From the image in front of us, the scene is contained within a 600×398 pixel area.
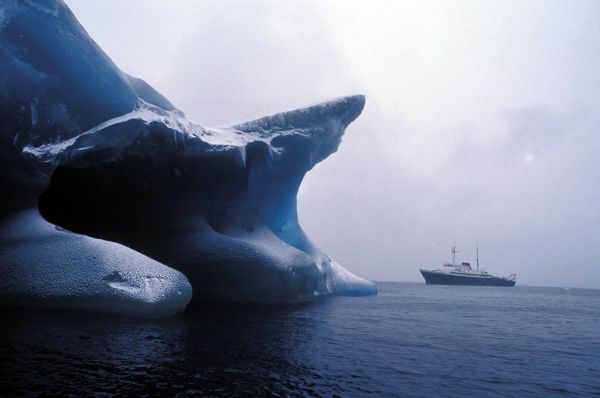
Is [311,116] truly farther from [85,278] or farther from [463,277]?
[463,277]

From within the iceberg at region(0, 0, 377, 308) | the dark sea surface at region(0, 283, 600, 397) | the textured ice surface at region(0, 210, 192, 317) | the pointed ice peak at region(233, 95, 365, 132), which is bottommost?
the dark sea surface at region(0, 283, 600, 397)

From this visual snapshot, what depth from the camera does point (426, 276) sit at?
3260 inches

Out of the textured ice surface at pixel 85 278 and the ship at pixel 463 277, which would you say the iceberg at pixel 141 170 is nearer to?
the textured ice surface at pixel 85 278

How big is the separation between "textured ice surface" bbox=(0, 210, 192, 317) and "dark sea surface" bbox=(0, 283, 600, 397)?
1.26ft

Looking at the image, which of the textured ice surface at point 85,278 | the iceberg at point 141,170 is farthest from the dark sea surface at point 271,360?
the iceberg at point 141,170

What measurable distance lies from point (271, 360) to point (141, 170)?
11.2 metres

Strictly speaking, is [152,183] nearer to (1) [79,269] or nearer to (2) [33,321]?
(1) [79,269]

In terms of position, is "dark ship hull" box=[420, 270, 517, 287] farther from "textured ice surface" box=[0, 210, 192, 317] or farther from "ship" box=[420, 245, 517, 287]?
"textured ice surface" box=[0, 210, 192, 317]

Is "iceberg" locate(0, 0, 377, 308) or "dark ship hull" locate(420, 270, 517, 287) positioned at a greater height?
"iceberg" locate(0, 0, 377, 308)

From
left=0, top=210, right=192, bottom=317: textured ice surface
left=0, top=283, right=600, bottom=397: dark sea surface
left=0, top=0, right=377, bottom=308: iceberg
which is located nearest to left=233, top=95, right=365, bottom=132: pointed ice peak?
left=0, top=0, right=377, bottom=308: iceberg

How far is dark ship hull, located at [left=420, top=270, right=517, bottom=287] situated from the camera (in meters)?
77.8

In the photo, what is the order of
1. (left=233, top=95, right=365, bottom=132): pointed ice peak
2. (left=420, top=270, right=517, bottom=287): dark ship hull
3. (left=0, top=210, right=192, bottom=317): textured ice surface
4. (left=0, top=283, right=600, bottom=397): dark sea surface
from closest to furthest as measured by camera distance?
(left=0, top=283, right=600, bottom=397): dark sea surface < (left=0, top=210, right=192, bottom=317): textured ice surface < (left=233, top=95, right=365, bottom=132): pointed ice peak < (left=420, top=270, right=517, bottom=287): dark ship hull

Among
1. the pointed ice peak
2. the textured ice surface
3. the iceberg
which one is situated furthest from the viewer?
the pointed ice peak

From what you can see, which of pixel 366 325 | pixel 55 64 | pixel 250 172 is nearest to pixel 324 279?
pixel 250 172
